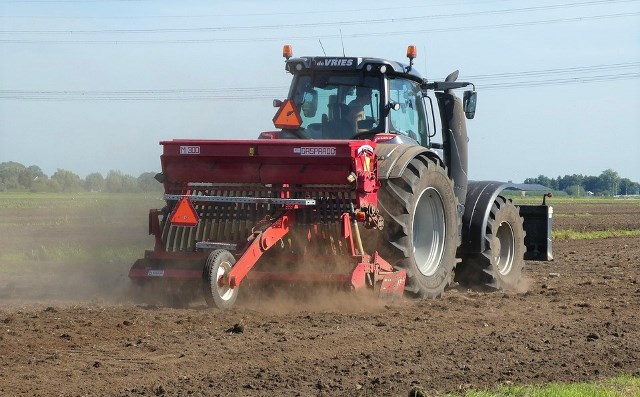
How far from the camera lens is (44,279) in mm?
12352

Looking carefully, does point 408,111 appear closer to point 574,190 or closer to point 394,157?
point 394,157

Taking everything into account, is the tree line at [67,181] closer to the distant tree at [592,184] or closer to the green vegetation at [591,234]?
the green vegetation at [591,234]

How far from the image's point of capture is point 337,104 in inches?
415

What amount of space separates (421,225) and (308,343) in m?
3.54

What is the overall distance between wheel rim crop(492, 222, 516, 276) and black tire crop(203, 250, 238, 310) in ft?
14.8

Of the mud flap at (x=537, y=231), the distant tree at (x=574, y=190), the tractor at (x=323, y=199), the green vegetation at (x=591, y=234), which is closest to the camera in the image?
the tractor at (x=323, y=199)

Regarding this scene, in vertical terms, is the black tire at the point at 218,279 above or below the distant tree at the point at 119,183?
below

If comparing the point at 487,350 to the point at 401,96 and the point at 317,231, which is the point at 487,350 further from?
the point at 401,96

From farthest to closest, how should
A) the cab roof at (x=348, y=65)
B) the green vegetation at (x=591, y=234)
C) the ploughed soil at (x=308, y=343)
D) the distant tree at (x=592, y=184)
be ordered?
the distant tree at (x=592, y=184), the green vegetation at (x=591, y=234), the cab roof at (x=348, y=65), the ploughed soil at (x=308, y=343)

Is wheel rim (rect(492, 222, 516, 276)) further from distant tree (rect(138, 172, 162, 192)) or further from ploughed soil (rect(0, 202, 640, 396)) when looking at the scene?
distant tree (rect(138, 172, 162, 192))

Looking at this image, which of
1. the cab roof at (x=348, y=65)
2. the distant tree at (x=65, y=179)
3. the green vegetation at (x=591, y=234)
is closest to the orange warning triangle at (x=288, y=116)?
the cab roof at (x=348, y=65)

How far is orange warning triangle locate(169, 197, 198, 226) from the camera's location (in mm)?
9469

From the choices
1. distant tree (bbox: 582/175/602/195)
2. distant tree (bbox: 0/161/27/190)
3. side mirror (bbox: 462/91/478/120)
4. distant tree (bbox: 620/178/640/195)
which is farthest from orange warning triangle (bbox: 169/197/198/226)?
distant tree (bbox: 620/178/640/195)

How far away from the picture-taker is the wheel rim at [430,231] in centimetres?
1035
